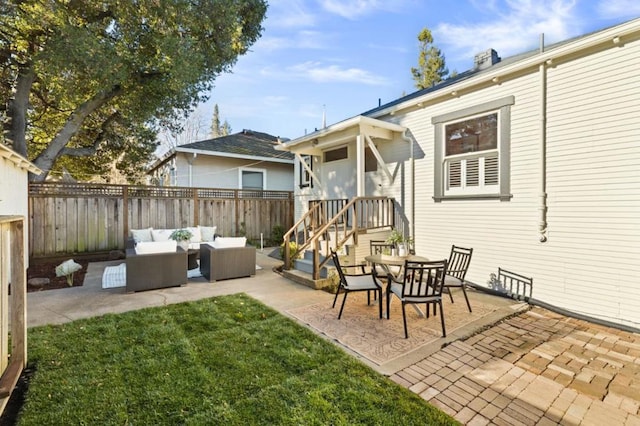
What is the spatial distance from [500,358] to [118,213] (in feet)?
31.5

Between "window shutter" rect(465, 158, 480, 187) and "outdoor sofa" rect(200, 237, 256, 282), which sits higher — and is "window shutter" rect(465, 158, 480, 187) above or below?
above

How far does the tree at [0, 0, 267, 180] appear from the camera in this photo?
22.9 ft

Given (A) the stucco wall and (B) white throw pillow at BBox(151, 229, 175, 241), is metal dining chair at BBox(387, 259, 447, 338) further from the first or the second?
(A) the stucco wall

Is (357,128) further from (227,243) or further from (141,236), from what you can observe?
(141,236)

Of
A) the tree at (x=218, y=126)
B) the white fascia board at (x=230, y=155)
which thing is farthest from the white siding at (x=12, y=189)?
the tree at (x=218, y=126)

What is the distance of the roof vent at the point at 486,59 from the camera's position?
7535mm

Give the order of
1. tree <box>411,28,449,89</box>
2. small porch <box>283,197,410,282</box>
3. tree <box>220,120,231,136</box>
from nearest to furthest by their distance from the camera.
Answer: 1. small porch <box>283,197,410,282</box>
2. tree <box>411,28,449,89</box>
3. tree <box>220,120,231,136</box>

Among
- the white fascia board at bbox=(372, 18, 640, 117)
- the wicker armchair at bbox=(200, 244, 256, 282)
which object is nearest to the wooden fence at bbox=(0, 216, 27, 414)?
the wicker armchair at bbox=(200, 244, 256, 282)

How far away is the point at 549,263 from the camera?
4.71 metres

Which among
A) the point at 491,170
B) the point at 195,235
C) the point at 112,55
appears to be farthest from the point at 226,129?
the point at 491,170

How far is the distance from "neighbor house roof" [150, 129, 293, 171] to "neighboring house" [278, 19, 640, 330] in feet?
18.1

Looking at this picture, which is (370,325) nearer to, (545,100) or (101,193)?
(545,100)

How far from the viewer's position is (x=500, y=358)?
10.1 ft

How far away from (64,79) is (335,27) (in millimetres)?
7355
